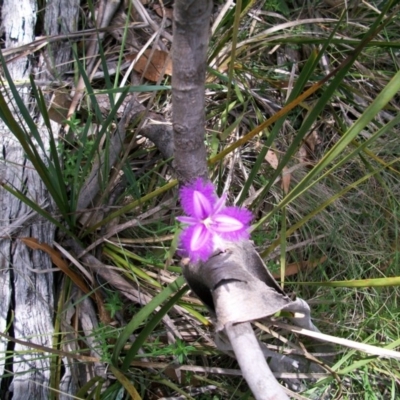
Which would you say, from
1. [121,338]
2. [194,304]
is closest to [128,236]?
[194,304]

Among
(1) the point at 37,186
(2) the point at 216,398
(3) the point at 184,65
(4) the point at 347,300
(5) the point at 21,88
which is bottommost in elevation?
(2) the point at 216,398

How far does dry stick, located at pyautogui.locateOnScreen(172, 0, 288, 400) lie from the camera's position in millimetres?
602

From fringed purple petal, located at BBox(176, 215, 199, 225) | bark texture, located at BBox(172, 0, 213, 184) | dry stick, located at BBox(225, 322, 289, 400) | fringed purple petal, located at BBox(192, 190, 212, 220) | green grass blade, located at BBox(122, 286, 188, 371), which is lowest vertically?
dry stick, located at BBox(225, 322, 289, 400)

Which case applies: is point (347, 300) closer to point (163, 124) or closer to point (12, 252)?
point (163, 124)

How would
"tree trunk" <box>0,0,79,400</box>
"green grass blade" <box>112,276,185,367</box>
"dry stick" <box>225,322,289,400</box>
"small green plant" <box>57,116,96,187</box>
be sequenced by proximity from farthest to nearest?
"small green plant" <box>57,116,96,187</box>
"tree trunk" <box>0,0,79,400</box>
"green grass blade" <box>112,276,185,367</box>
"dry stick" <box>225,322,289,400</box>

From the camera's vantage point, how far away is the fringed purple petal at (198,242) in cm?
69

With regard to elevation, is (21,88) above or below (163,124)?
above

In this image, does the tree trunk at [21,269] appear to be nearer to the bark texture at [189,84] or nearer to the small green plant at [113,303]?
the small green plant at [113,303]

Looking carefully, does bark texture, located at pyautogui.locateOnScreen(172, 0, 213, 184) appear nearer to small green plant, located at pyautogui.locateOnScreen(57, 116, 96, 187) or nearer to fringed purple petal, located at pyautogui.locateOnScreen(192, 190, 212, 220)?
fringed purple petal, located at pyautogui.locateOnScreen(192, 190, 212, 220)

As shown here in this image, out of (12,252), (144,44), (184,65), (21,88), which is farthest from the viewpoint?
(144,44)

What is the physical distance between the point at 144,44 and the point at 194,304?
2.51 ft

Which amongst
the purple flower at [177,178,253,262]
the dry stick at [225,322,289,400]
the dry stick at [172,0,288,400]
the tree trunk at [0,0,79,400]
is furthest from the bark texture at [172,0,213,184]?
the tree trunk at [0,0,79,400]

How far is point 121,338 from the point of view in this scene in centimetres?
90

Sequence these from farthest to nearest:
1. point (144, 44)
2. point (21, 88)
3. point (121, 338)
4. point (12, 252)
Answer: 1. point (144, 44)
2. point (21, 88)
3. point (12, 252)
4. point (121, 338)
